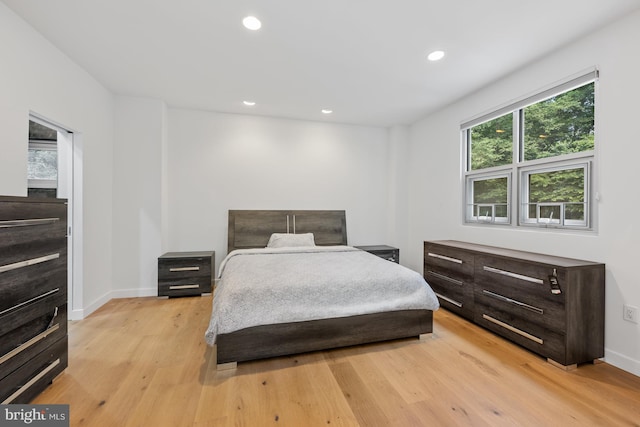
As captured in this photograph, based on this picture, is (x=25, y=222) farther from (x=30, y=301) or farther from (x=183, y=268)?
(x=183, y=268)

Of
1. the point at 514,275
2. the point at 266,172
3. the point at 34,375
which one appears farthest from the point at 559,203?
the point at 34,375

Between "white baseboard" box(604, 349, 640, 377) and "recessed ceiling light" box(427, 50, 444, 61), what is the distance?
9.09 feet

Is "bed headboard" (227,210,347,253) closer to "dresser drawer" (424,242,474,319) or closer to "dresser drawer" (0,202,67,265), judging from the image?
"dresser drawer" (424,242,474,319)

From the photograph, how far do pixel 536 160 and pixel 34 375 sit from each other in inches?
166

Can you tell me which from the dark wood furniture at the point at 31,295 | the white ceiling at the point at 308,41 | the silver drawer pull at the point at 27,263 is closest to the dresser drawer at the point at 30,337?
the dark wood furniture at the point at 31,295

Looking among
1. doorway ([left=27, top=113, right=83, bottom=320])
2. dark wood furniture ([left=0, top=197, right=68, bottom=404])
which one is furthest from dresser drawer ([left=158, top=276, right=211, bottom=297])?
dark wood furniture ([left=0, top=197, right=68, bottom=404])

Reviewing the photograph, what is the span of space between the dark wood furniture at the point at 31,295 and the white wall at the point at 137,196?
71.6 inches

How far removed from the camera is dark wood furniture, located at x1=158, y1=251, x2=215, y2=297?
A: 342 cm

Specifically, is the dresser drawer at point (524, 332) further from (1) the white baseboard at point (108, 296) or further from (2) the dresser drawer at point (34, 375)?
(1) the white baseboard at point (108, 296)

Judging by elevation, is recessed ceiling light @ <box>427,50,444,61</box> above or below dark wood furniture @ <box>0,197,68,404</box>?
above

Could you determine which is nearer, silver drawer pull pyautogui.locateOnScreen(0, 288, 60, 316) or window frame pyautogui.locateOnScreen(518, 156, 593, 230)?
silver drawer pull pyautogui.locateOnScreen(0, 288, 60, 316)

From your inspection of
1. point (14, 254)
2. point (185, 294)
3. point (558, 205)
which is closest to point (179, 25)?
point (14, 254)

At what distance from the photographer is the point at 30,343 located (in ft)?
5.00

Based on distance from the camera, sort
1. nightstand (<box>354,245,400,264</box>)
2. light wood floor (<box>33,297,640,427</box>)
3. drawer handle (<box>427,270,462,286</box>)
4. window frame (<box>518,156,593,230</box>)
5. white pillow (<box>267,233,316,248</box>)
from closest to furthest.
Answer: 1. light wood floor (<box>33,297,640,427</box>)
2. window frame (<box>518,156,593,230</box>)
3. drawer handle (<box>427,270,462,286</box>)
4. white pillow (<box>267,233,316,248</box>)
5. nightstand (<box>354,245,400,264</box>)
